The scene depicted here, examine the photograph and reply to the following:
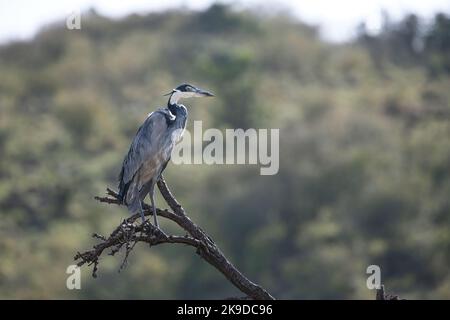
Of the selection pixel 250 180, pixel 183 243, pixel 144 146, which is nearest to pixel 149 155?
pixel 144 146

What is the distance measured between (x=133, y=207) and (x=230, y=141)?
25336 millimetres

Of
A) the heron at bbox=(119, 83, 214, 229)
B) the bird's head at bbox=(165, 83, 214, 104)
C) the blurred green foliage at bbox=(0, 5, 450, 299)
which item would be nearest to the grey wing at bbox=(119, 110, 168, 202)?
the heron at bbox=(119, 83, 214, 229)

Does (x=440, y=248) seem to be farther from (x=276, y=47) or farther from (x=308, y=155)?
(x=276, y=47)

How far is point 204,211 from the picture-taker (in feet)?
109

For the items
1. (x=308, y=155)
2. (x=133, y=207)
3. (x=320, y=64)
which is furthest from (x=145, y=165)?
(x=320, y=64)

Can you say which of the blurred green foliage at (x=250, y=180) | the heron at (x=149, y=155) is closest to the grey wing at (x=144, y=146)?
the heron at (x=149, y=155)

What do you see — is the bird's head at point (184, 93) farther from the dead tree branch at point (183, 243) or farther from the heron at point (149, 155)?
the dead tree branch at point (183, 243)

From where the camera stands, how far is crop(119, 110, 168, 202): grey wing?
32.0 ft

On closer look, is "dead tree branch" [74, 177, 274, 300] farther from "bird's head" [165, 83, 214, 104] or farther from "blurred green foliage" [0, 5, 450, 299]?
"blurred green foliage" [0, 5, 450, 299]

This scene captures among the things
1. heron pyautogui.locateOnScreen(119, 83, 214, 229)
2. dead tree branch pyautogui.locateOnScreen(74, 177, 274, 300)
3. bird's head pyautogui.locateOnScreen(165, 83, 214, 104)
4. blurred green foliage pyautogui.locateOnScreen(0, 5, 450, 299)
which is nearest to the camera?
dead tree branch pyautogui.locateOnScreen(74, 177, 274, 300)

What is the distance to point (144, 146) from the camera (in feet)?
32.6

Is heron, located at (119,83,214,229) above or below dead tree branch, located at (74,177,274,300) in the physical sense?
above

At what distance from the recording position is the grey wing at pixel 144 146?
9.75 meters

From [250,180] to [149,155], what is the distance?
24063 mm
